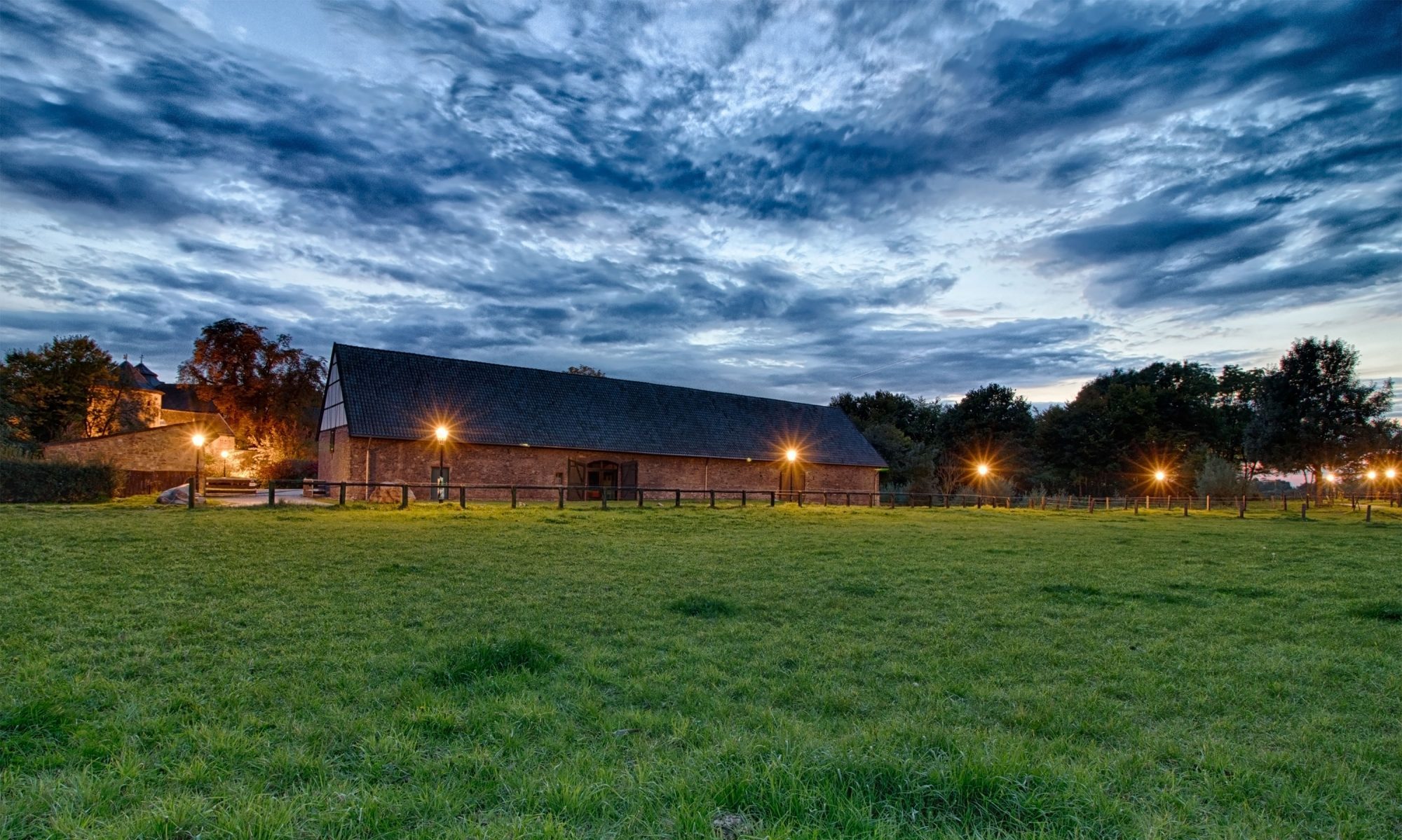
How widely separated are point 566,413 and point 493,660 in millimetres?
28032

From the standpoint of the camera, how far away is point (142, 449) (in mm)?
28672

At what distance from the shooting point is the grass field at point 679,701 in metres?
2.87

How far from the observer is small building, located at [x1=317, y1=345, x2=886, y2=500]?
27688 millimetres

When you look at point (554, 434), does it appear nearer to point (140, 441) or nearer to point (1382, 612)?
point (140, 441)

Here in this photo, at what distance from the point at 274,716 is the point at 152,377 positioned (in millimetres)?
76849

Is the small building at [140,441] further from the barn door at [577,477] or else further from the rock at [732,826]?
the rock at [732,826]

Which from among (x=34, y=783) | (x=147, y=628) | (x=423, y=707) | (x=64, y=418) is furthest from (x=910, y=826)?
(x=64, y=418)

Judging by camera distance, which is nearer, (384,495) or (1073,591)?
(1073,591)

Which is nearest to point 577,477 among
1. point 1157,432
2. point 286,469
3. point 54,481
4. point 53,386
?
point 54,481

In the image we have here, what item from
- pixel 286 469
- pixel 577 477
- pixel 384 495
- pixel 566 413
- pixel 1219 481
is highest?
pixel 566 413

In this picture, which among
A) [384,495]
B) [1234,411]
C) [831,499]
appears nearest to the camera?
[384,495]

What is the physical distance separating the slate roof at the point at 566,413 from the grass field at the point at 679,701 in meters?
18.8

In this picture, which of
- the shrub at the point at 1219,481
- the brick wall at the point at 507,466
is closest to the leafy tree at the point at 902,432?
the brick wall at the point at 507,466

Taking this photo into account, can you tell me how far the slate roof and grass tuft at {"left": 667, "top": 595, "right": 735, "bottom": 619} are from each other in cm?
2274
